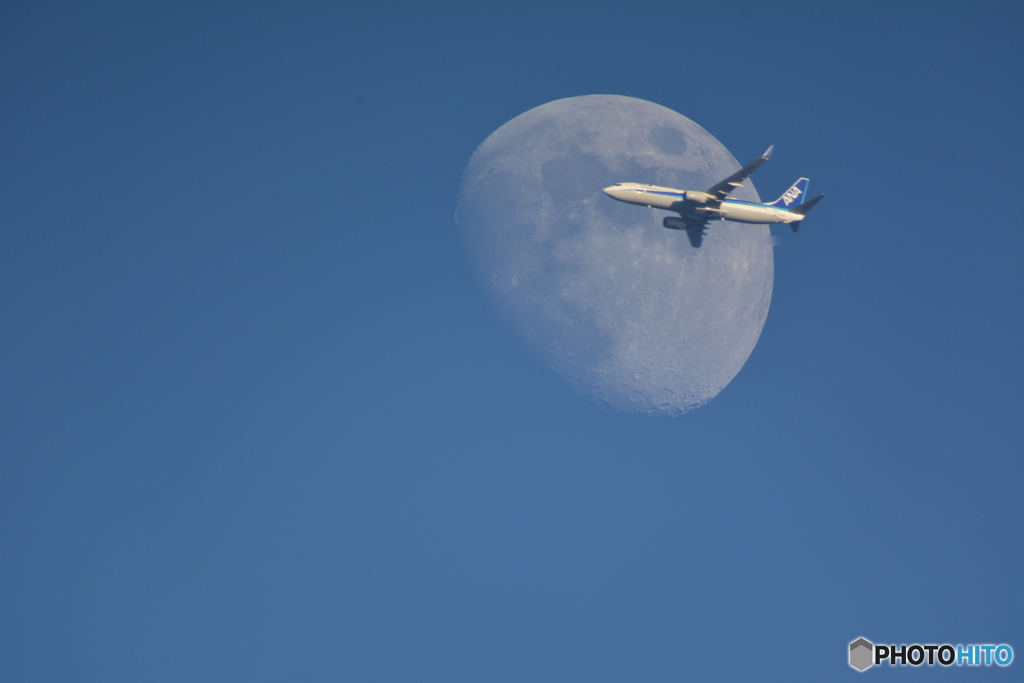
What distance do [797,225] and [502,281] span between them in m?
25.4

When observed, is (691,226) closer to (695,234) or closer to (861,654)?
(695,234)

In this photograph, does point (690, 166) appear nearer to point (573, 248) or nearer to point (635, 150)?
point (635, 150)

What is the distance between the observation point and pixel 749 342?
232 ft

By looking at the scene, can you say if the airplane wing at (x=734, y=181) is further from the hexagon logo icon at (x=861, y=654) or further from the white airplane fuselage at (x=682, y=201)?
the hexagon logo icon at (x=861, y=654)

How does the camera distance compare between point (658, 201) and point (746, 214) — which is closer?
point (658, 201)

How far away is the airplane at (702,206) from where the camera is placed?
66250 mm

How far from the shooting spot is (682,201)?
2630 inches

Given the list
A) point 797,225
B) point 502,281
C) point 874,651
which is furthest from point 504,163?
point 874,651

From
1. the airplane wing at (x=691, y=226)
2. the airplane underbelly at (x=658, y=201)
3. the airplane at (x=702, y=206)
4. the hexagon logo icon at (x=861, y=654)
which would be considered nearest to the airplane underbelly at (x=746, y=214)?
the airplane at (x=702, y=206)

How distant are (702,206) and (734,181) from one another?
10.2 feet

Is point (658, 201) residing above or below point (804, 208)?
below

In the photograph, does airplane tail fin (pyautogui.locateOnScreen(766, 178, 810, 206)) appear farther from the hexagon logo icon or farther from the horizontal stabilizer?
the hexagon logo icon

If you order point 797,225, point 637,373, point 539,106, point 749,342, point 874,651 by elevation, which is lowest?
point 874,651

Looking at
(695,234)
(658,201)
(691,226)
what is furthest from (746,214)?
(658,201)
